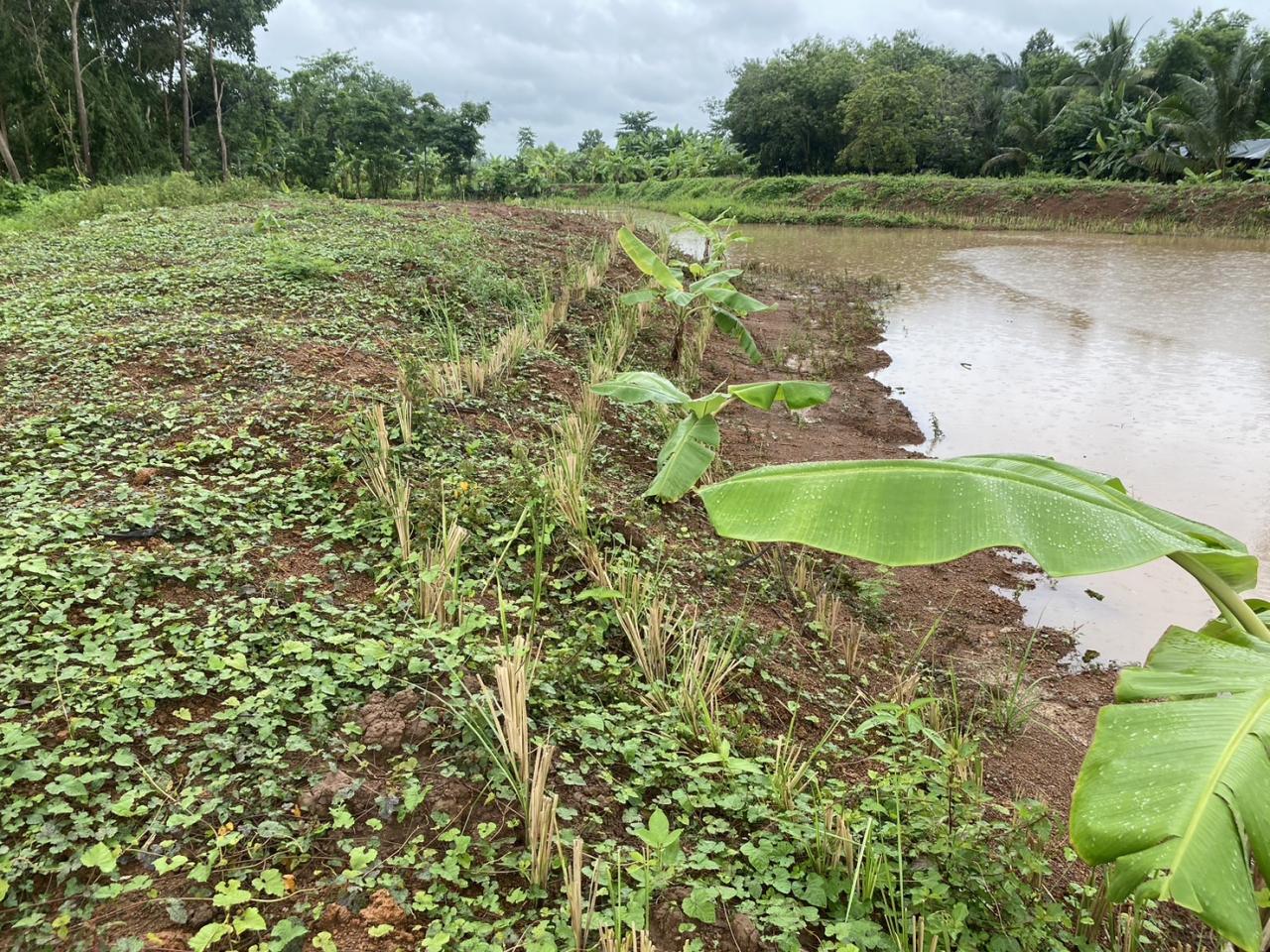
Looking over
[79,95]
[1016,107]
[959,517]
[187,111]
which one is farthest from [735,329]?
[1016,107]

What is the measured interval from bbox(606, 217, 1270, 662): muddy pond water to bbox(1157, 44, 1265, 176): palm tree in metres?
12.5

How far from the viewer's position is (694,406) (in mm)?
2730

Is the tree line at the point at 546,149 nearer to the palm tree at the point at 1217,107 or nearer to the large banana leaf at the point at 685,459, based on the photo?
the palm tree at the point at 1217,107

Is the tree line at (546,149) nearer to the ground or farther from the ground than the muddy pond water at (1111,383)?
farther from the ground

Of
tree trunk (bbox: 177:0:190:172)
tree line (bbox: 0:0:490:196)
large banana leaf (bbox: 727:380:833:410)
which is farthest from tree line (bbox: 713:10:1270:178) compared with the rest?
large banana leaf (bbox: 727:380:833:410)

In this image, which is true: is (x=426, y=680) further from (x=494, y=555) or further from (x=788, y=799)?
(x=788, y=799)

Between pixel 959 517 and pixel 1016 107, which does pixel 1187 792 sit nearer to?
pixel 959 517

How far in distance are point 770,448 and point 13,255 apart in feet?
23.5

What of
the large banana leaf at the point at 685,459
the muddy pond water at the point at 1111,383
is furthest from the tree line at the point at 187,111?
the large banana leaf at the point at 685,459

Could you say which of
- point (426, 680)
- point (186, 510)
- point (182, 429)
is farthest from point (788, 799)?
point (182, 429)

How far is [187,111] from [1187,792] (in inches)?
1027

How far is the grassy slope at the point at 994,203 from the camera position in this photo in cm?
2080

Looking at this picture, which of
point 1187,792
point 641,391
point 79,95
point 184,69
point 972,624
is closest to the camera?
point 1187,792

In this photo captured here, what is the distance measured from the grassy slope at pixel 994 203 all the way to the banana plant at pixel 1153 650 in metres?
24.4
